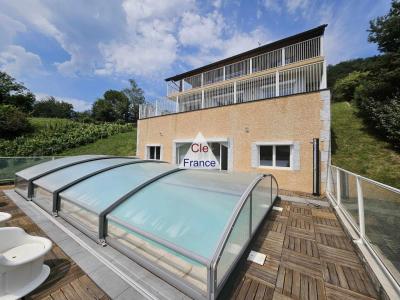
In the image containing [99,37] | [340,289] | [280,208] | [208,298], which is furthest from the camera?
[99,37]

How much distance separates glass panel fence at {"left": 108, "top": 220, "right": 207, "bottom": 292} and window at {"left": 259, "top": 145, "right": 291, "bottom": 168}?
23.2ft

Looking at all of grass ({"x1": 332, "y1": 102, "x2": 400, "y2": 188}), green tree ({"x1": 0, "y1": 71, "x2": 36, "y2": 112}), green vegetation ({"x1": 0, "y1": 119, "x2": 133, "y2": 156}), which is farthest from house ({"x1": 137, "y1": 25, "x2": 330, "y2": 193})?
green tree ({"x1": 0, "y1": 71, "x2": 36, "y2": 112})

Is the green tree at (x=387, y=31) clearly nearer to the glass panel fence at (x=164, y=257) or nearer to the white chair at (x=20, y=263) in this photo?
the glass panel fence at (x=164, y=257)

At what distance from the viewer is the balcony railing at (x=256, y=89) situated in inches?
356

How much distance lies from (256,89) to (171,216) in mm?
9359

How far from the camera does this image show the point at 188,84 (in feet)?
59.0

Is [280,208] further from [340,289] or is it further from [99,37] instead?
[99,37]

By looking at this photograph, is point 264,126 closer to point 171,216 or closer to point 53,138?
point 171,216

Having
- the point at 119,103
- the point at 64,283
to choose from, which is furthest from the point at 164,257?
the point at 119,103

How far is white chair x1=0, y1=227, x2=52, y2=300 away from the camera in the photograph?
2014 millimetres

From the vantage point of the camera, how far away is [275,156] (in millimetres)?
8539

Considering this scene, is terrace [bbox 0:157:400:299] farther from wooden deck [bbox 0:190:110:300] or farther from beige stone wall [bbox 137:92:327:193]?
beige stone wall [bbox 137:92:327:193]

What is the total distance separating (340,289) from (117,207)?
11.5 feet

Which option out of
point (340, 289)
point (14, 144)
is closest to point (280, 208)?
point (340, 289)
